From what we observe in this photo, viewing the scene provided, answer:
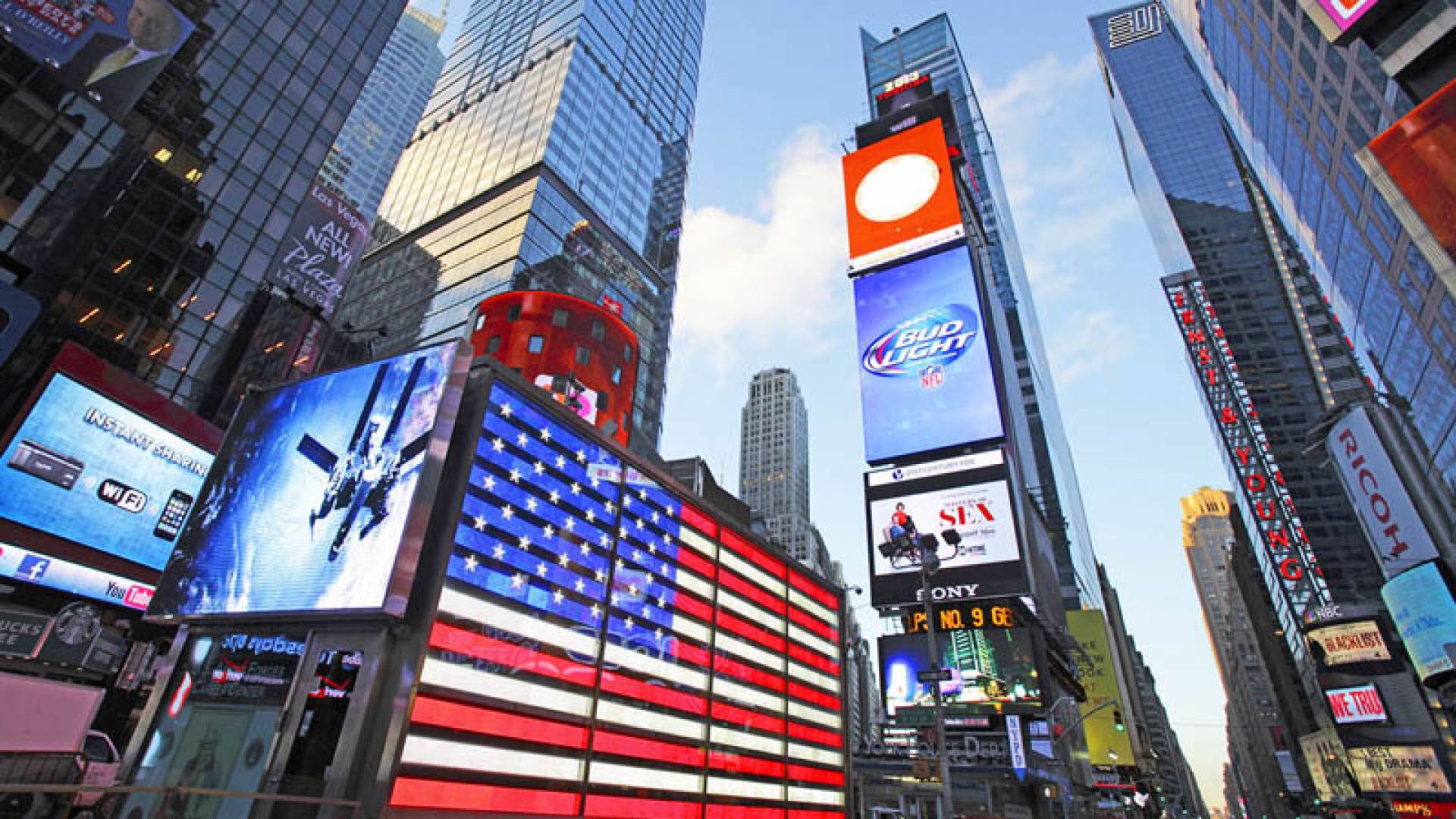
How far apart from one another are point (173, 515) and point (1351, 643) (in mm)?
82895

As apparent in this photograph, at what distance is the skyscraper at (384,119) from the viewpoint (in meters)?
125

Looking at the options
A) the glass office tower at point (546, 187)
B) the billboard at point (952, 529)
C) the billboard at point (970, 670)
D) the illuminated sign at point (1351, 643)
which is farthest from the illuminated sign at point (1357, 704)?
the glass office tower at point (546, 187)

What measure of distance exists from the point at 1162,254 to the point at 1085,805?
136064 millimetres

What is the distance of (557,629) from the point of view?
1472cm

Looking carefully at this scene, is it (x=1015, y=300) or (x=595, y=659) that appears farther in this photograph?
(x=1015, y=300)

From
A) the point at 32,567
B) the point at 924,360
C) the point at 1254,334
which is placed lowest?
the point at 32,567

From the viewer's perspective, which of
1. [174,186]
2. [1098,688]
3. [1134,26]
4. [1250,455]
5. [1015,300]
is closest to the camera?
[174,186]

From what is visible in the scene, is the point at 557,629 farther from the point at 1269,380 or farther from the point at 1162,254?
the point at 1162,254

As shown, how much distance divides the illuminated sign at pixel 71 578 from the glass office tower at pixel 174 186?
22.0ft

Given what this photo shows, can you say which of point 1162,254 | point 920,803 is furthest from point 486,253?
point 1162,254

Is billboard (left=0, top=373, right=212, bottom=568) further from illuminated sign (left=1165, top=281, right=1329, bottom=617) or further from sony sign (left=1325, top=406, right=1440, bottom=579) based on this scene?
illuminated sign (left=1165, top=281, right=1329, bottom=617)

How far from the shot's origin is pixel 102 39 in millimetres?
28156

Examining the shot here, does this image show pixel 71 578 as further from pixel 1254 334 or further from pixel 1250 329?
pixel 1250 329

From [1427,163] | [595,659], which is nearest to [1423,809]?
[1427,163]
